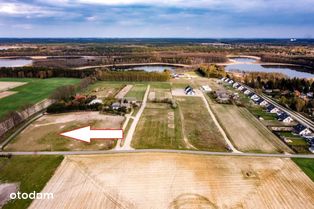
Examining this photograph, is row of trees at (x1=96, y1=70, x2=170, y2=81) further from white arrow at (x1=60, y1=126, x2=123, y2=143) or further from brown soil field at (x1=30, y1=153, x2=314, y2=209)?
brown soil field at (x1=30, y1=153, x2=314, y2=209)

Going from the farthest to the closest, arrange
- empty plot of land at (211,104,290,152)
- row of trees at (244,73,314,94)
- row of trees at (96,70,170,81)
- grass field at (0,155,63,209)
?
row of trees at (96,70,170,81)
row of trees at (244,73,314,94)
empty plot of land at (211,104,290,152)
grass field at (0,155,63,209)

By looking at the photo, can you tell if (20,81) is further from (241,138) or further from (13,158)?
(241,138)

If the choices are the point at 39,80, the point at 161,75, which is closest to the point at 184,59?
the point at 161,75

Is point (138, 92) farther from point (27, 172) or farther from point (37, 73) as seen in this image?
point (27, 172)

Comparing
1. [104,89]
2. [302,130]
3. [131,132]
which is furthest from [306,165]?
[104,89]

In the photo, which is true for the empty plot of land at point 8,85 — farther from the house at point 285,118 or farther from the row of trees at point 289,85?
the row of trees at point 289,85

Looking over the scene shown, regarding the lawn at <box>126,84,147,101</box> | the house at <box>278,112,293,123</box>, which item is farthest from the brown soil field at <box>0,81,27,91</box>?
the house at <box>278,112,293,123</box>
